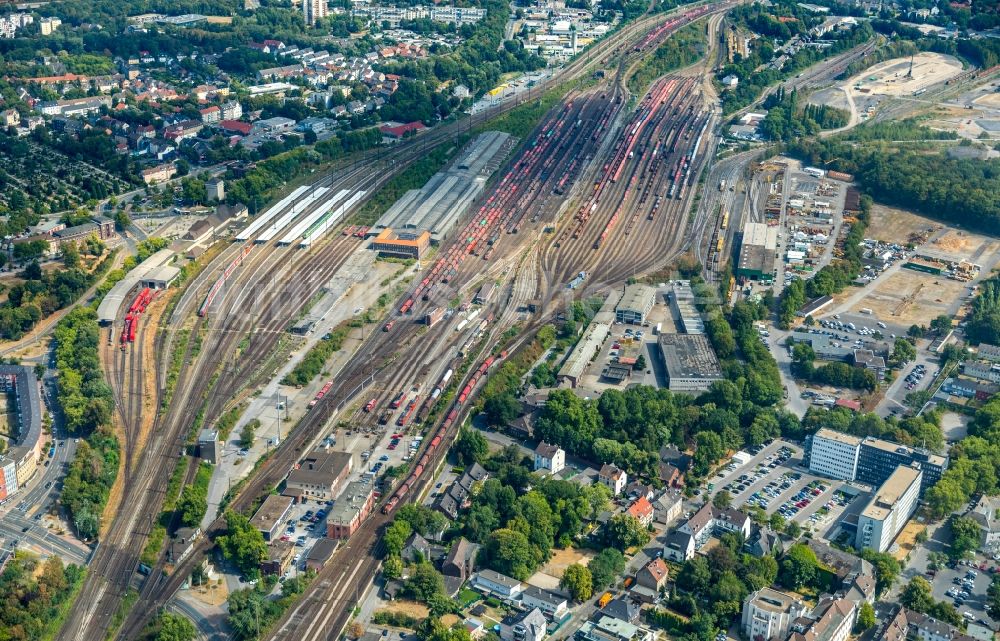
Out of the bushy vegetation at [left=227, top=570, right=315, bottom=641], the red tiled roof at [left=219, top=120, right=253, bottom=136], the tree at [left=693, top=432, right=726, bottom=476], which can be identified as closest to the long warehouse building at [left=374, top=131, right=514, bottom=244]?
the red tiled roof at [left=219, top=120, right=253, bottom=136]

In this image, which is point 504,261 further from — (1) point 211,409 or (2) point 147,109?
(2) point 147,109

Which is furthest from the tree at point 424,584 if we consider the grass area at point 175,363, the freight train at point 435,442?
the grass area at point 175,363

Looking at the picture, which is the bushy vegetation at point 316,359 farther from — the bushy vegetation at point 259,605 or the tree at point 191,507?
the bushy vegetation at point 259,605

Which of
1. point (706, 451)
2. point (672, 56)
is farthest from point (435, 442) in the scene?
point (672, 56)

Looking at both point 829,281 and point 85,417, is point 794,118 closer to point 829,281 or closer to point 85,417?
point 829,281

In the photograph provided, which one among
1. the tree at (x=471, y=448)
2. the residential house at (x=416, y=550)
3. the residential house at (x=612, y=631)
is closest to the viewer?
the residential house at (x=612, y=631)

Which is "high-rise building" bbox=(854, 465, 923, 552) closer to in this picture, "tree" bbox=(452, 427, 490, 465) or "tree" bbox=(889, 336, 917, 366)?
"tree" bbox=(889, 336, 917, 366)

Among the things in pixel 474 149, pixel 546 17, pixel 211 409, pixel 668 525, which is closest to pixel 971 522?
pixel 668 525
